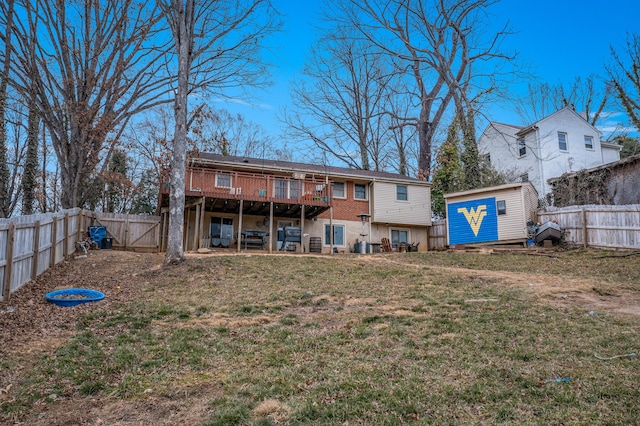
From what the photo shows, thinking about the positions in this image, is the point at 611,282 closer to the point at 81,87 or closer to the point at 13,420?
the point at 13,420

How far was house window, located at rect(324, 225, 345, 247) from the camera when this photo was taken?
72.0 ft

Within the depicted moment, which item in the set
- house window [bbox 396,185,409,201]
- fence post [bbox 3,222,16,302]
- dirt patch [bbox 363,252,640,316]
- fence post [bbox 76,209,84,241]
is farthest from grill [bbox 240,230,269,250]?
fence post [bbox 3,222,16,302]

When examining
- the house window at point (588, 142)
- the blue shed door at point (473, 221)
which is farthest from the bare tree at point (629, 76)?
the blue shed door at point (473, 221)

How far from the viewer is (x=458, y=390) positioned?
4129 millimetres

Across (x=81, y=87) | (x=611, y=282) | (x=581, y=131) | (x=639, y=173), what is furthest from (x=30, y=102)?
(x=581, y=131)

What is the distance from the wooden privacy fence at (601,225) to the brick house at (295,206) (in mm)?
7546

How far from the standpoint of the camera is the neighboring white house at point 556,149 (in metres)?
25.9

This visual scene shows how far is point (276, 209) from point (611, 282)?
1325 cm

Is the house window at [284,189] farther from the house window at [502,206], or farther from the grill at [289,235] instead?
the house window at [502,206]

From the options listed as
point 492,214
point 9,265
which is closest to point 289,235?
point 492,214

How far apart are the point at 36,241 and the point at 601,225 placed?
17823 mm

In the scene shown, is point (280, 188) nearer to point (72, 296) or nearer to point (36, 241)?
point (36, 241)

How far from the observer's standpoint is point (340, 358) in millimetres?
5109

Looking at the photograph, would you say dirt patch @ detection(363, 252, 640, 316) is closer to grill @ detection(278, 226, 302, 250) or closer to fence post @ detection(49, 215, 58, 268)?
grill @ detection(278, 226, 302, 250)
